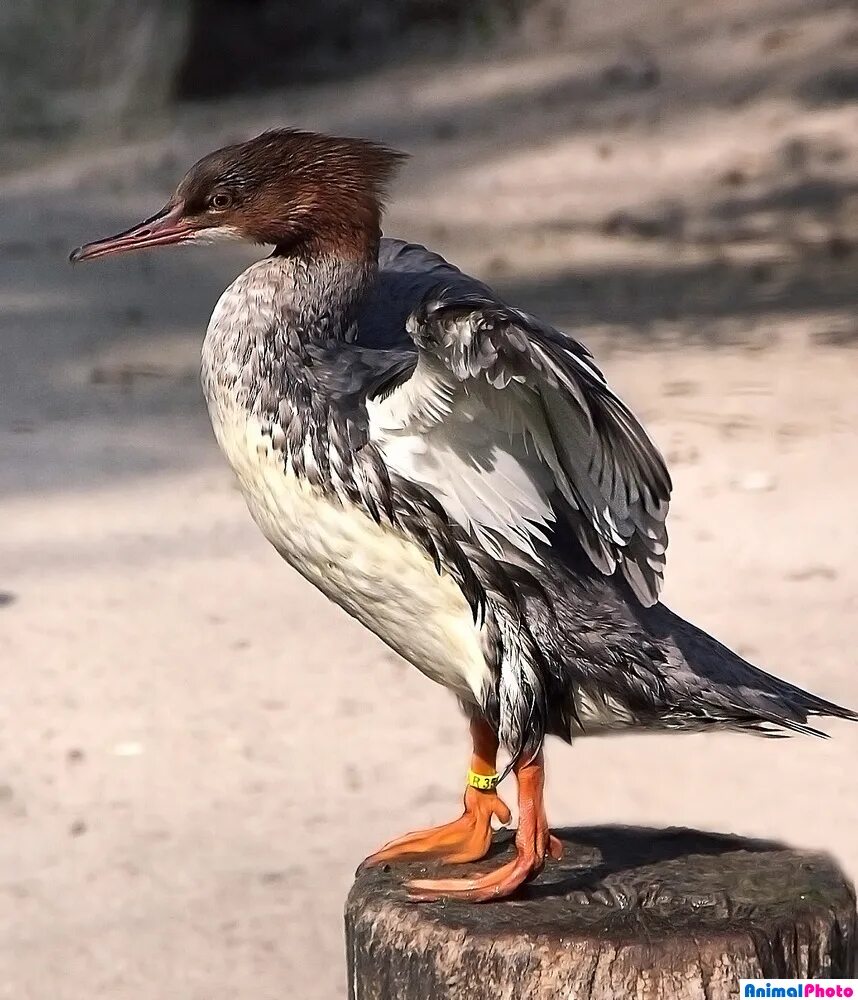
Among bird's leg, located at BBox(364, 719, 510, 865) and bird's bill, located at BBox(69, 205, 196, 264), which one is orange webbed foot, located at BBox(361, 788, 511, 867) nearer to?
bird's leg, located at BBox(364, 719, 510, 865)

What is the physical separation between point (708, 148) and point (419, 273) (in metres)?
8.18

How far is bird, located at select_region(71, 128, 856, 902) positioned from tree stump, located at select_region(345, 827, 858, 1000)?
3.5 inches

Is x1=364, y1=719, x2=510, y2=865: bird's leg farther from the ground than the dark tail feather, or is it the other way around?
the dark tail feather

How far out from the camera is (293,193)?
291 cm

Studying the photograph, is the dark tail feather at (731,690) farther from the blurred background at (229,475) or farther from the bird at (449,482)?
the blurred background at (229,475)

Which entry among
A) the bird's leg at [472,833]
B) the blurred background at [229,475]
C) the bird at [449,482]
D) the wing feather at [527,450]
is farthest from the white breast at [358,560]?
the blurred background at [229,475]

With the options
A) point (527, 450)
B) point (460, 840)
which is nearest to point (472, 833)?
point (460, 840)

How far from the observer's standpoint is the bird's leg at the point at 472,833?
305 cm

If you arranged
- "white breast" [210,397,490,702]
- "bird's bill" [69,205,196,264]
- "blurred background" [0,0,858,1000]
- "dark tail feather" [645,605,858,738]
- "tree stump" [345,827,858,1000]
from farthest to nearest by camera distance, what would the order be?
"blurred background" [0,0,858,1000] < "bird's bill" [69,205,196,264] < "dark tail feather" [645,605,858,738] < "white breast" [210,397,490,702] < "tree stump" [345,827,858,1000]

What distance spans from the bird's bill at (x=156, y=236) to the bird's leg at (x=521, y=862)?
104 cm

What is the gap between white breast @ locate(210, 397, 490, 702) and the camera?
275 centimetres

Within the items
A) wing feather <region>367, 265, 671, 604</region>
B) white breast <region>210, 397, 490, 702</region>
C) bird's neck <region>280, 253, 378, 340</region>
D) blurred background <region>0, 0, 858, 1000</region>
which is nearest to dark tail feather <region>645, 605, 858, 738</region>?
wing feather <region>367, 265, 671, 604</region>

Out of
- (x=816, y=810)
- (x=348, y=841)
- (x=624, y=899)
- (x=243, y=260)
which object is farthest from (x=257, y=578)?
(x=243, y=260)

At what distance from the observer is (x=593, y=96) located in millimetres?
12086
